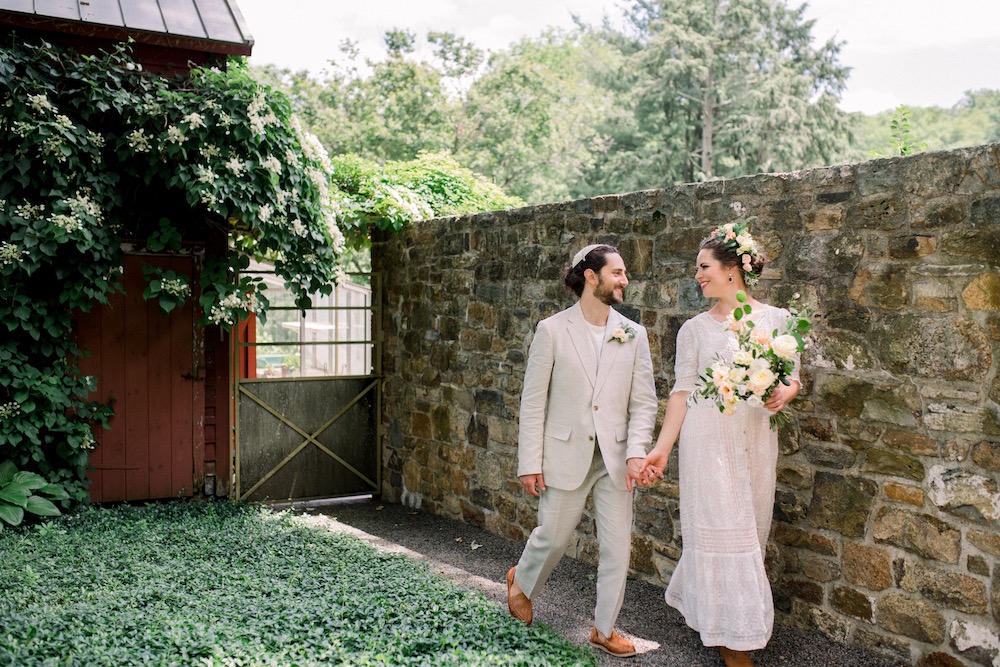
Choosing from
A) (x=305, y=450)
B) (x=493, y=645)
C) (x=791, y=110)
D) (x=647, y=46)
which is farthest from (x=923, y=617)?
(x=647, y=46)

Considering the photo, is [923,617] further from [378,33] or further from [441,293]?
[378,33]

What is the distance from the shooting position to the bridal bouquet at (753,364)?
3.39 m

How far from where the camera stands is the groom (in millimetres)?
3896

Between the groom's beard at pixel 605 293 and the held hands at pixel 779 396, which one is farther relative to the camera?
the groom's beard at pixel 605 293

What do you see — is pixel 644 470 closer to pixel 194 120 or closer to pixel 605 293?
pixel 605 293

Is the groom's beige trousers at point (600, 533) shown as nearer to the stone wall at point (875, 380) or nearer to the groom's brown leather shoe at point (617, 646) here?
the groom's brown leather shoe at point (617, 646)

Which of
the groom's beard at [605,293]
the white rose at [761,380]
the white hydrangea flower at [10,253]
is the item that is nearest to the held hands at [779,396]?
the white rose at [761,380]

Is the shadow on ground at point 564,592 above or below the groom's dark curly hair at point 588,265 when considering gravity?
below

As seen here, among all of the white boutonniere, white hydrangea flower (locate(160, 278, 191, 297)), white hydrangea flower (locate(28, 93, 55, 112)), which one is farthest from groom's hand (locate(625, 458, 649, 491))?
white hydrangea flower (locate(28, 93, 55, 112))

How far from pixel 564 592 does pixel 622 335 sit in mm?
1810

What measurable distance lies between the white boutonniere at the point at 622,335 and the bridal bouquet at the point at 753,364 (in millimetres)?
529

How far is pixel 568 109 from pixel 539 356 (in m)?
20.7

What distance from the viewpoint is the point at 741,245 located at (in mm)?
3758

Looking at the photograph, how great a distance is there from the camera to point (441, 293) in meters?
7.00
